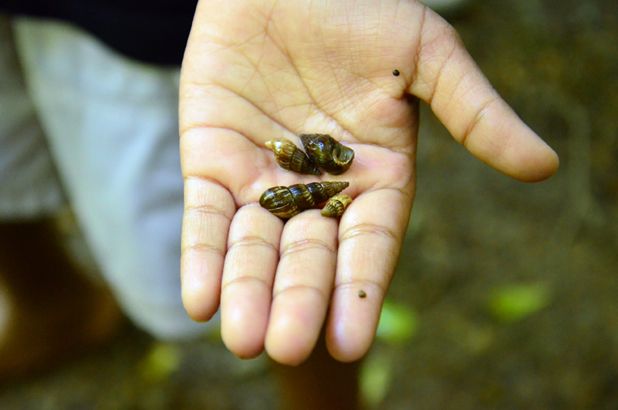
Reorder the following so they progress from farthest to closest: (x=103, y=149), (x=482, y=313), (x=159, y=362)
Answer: (x=159, y=362)
(x=482, y=313)
(x=103, y=149)

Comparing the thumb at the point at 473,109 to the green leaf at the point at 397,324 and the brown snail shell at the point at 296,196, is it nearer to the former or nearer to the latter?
the brown snail shell at the point at 296,196

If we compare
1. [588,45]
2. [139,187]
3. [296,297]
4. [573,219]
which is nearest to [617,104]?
[588,45]

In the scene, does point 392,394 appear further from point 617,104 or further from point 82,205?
point 617,104

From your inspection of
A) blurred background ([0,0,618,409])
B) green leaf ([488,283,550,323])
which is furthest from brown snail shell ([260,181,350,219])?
green leaf ([488,283,550,323])

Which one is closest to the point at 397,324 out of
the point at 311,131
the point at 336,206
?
the point at 311,131

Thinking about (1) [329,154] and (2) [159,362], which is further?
(2) [159,362]

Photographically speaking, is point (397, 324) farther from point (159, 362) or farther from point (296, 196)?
point (296, 196)
